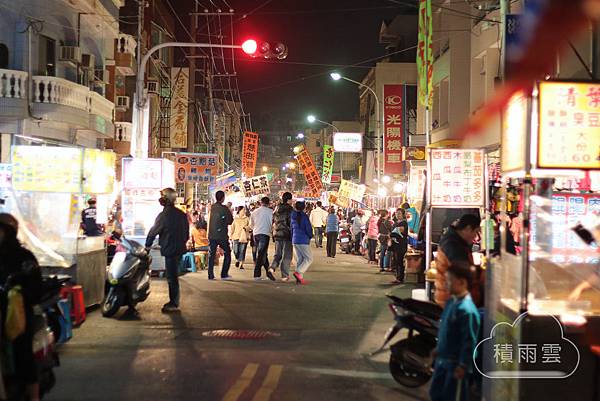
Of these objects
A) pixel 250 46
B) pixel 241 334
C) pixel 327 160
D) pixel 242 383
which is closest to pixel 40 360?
pixel 242 383

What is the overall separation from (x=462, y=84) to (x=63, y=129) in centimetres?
1517

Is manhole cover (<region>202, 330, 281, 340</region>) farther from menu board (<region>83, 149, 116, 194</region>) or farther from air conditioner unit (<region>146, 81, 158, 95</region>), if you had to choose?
air conditioner unit (<region>146, 81, 158, 95</region>)

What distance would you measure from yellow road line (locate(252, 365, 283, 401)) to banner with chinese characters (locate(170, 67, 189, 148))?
1046 inches

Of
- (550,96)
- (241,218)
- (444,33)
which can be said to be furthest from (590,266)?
(444,33)

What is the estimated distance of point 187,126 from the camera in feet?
112

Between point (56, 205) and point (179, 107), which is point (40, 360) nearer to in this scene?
point (56, 205)

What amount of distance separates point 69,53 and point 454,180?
594 inches

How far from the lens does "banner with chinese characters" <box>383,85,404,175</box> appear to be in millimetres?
30084

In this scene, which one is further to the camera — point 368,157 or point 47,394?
point 368,157

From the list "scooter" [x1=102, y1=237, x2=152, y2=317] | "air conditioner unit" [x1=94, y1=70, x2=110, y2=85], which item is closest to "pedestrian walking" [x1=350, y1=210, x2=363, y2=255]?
"air conditioner unit" [x1=94, y1=70, x2=110, y2=85]

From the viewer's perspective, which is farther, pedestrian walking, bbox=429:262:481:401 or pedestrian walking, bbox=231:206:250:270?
pedestrian walking, bbox=231:206:250:270

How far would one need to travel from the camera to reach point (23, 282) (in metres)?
5.42

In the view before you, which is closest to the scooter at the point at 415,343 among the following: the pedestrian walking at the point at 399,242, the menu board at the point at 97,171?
the menu board at the point at 97,171

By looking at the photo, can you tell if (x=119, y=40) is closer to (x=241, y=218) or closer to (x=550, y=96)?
(x=241, y=218)
